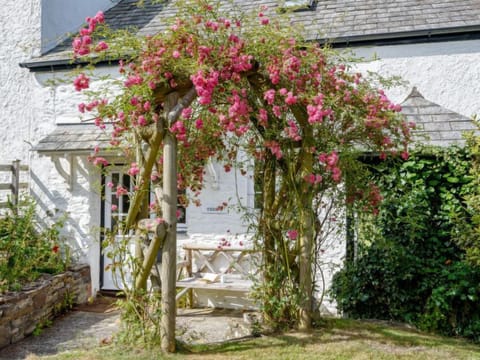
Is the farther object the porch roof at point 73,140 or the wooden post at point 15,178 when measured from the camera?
the wooden post at point 15,178

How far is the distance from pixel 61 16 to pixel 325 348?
8.18 meters

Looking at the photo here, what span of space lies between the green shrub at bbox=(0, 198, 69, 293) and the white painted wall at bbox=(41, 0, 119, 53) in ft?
10.5

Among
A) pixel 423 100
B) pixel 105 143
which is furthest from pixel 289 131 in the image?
pixel 105 143

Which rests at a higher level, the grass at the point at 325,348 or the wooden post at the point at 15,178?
the wooden post at the point at 15,178

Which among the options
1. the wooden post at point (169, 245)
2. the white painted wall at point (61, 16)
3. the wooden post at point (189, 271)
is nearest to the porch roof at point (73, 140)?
the white painted wall at point (61, 16)

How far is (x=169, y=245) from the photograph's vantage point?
466 cm

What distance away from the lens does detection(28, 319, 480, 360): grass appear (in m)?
4.66

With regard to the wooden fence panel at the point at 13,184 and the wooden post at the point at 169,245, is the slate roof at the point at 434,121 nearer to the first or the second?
the wooden post at the point at 169,245

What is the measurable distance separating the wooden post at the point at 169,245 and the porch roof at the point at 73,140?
10.7 ft

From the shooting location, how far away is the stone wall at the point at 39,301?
5.92 meters

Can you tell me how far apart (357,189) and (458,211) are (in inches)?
75.6

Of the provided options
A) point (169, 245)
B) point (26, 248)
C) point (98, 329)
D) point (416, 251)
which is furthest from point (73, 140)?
point (416, 251)

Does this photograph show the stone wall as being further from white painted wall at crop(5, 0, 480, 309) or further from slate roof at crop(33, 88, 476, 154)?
slate roof at crop(33, 88, 476, 154)

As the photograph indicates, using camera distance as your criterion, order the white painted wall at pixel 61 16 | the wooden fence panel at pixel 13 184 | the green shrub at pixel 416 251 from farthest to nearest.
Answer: the white painted wall at pixel 61 16
the wooden fence panel at pixel 13 184
the green shrub at pixel 416 251
